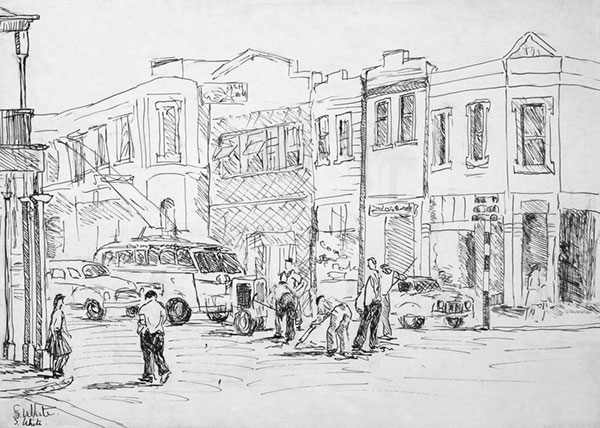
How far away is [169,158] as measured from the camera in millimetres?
6469

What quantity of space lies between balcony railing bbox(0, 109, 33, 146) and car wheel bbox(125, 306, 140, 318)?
153 cm

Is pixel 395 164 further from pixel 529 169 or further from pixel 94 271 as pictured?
pixel 94 271

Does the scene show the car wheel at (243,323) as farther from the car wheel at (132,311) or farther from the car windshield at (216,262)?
the car wheel at (132,311)

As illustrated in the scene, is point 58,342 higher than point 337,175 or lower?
lower

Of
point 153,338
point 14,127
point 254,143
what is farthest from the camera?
point 254,143

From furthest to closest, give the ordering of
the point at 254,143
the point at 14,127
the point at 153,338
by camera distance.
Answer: the point at 254,143 → the point at 14,127 → the point at 153,338

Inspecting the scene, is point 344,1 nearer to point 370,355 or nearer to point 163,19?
point 163,19

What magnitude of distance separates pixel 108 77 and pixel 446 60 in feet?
8.75

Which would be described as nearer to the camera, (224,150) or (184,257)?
(184,257)

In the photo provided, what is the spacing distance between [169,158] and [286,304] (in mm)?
1473

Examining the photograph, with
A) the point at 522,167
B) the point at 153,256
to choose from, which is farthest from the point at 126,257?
the point at 522,167

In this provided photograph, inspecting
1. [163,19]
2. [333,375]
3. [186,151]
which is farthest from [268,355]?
[163,19]

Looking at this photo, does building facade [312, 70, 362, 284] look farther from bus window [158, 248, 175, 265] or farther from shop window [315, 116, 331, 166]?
bus window [158, 248, 175, 265]
